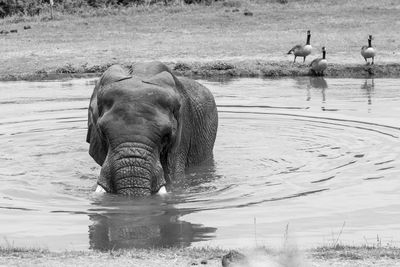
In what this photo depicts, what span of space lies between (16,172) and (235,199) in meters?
3.14

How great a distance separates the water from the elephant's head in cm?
24

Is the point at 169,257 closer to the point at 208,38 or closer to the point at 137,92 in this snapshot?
the point at 137,92

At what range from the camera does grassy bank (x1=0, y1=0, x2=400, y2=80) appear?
21.3 m

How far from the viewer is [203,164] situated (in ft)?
39.6

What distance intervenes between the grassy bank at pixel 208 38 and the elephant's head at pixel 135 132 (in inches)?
419

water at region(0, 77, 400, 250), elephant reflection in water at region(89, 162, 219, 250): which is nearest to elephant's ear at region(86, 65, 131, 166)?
water at region(0, 77, 400, 250)

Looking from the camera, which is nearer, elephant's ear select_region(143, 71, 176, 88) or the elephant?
the elephant

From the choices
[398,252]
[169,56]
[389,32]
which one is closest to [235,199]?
[398,252]

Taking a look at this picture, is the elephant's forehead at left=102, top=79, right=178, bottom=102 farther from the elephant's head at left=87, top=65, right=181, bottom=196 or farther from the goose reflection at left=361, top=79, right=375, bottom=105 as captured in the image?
the goose reflection at left=361, top=79, right=375, bottom=105

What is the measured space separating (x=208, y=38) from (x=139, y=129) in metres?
17.0

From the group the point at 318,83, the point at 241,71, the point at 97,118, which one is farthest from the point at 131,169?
the point at 241,71

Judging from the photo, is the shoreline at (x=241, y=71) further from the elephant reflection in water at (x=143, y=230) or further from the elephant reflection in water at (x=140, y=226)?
the elephant reflection in water at (x=143, y=230)

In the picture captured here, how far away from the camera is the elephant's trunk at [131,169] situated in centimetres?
920

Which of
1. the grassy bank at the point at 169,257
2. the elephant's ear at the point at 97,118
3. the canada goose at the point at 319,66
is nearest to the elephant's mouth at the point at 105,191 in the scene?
the elephant's ear at the point at 97,118
